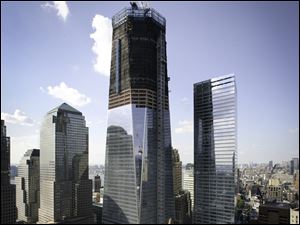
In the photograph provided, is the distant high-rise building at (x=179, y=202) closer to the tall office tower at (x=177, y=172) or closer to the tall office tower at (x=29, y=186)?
the tall office tower at (x=177, y=172)

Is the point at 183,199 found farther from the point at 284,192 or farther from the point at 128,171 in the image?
the point at 284,192

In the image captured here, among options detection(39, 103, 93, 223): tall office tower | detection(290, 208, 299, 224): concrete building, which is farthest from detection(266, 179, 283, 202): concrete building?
detection(39, 103, 93, 223): tall office tower

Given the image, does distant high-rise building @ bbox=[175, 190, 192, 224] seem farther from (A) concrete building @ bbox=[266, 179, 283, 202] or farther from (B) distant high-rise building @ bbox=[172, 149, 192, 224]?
(A) concrete building @ bbox=[266, 179, 283, 202]

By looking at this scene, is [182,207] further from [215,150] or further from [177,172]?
[215,150]

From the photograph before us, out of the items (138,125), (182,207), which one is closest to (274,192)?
(182,207)

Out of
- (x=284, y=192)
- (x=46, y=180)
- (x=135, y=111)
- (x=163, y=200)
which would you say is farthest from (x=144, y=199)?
(x=284, y=192)
